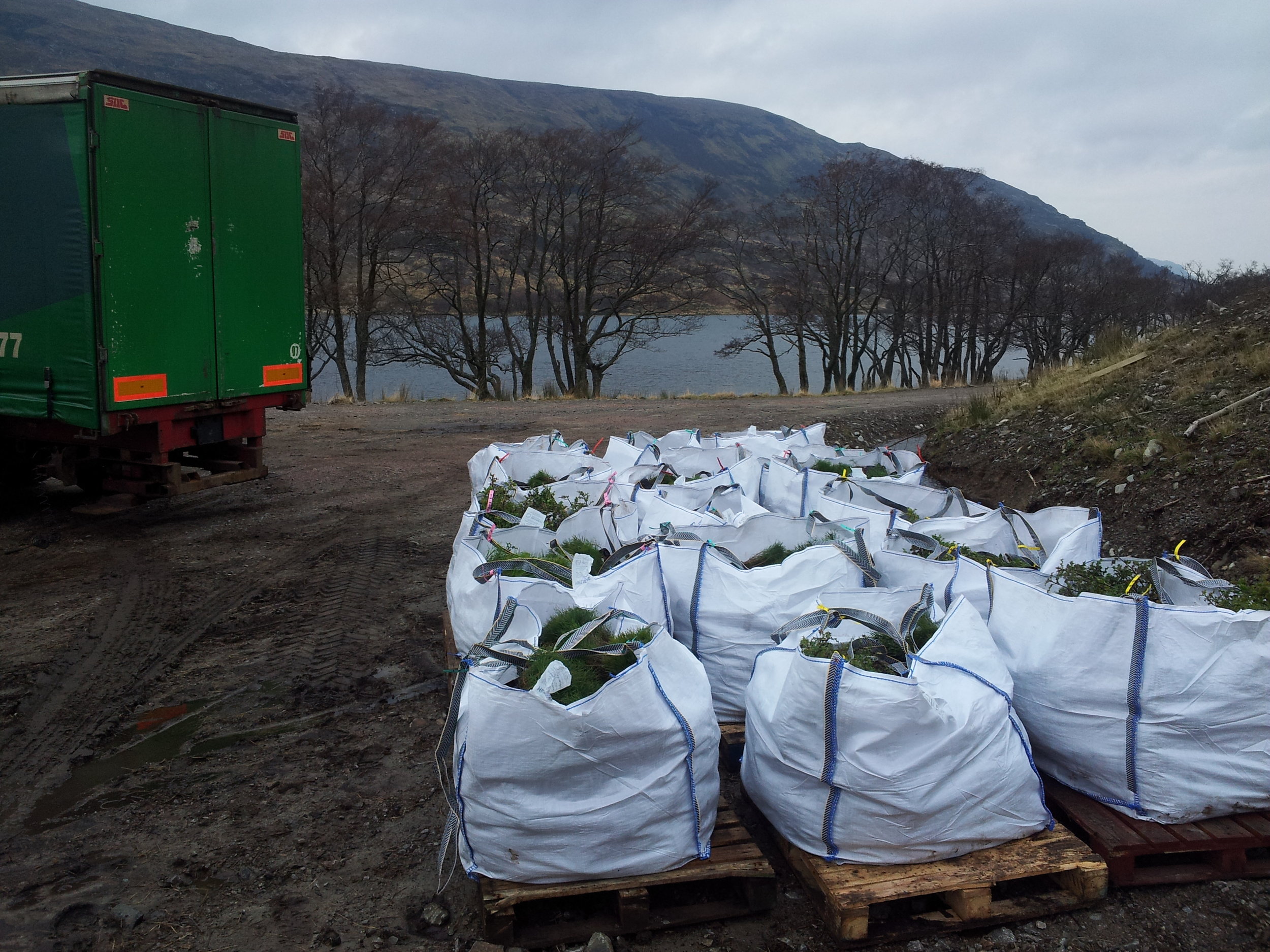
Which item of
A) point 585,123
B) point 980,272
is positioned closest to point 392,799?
point 980,272

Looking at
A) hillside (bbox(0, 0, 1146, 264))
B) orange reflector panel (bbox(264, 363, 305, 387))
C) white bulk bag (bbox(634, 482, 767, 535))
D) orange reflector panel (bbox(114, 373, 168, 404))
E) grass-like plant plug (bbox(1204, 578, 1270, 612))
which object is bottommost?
grass-like plant plug (bbox(1204, 578, 1270, 612))

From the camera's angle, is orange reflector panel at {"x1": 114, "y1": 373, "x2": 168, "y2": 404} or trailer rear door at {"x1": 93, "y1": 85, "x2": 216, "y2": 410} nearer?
trailer rear door at {"x1": 93, "y1": 85, "x2": 216, "y2": 410}

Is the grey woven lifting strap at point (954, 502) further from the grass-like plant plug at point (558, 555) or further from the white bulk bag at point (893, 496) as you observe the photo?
the grass-like plant plug at point (558, 555)

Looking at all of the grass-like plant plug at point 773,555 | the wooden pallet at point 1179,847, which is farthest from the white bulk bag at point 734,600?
the wooden pallet at point 1179,847

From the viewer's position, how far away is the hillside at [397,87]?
111812 mm

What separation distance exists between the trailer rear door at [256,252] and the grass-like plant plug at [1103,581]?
6695mm

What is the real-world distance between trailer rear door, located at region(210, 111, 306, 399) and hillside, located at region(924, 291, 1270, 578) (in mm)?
6665

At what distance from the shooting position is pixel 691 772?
3045 mm

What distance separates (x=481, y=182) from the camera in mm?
25797

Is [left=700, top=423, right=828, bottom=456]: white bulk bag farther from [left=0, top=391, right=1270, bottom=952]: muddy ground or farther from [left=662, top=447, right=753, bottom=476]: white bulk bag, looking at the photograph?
[left=0, top=391, right=1270, bottom=952]: muddy ground

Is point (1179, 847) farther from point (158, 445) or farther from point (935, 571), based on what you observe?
point (158, 445)

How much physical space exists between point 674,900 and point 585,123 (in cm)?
16260

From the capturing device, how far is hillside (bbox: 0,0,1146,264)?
11181 centimetres

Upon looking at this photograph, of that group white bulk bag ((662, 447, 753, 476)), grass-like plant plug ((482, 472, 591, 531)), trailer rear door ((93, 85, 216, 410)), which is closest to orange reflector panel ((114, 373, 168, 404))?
trailer rear door ((93, 85, 216, 410))
